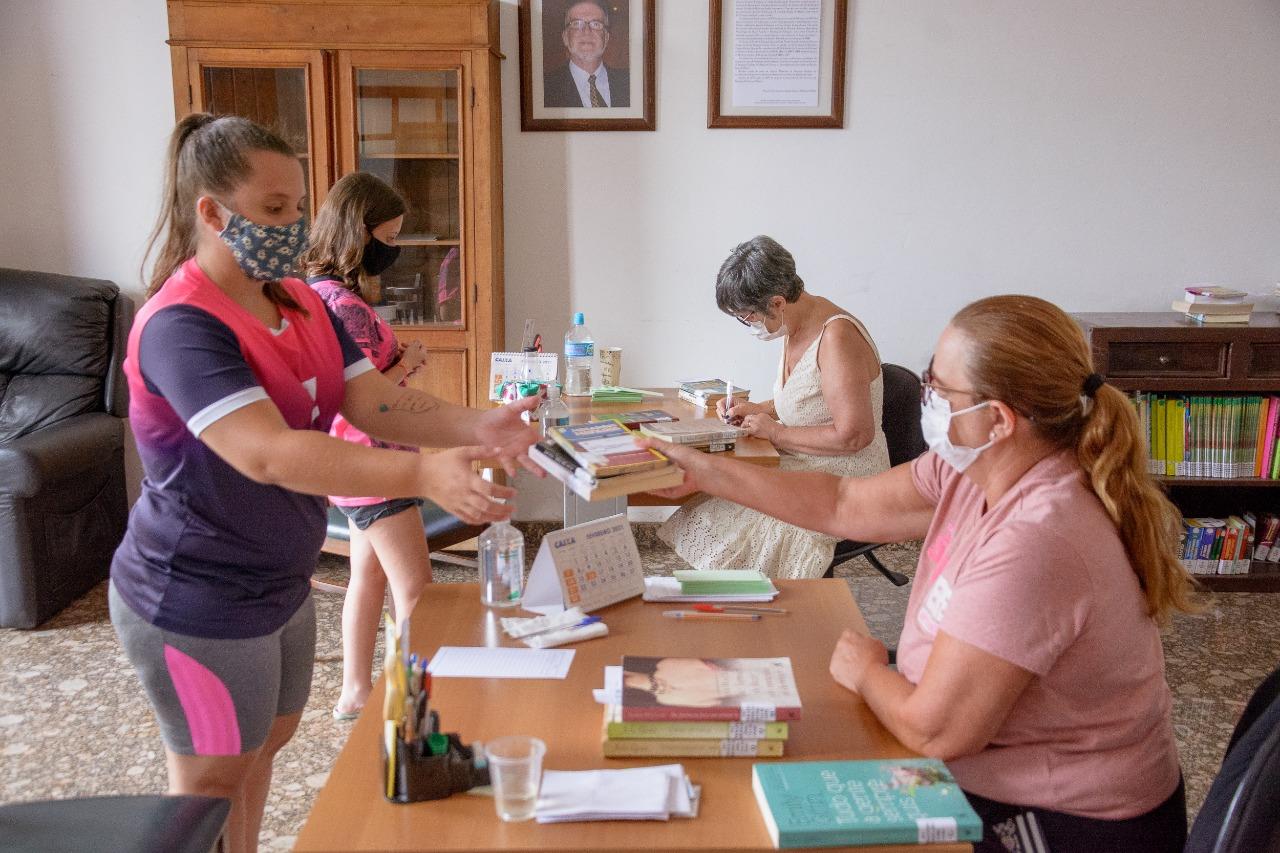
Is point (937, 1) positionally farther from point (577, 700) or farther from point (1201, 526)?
point (577, 700)

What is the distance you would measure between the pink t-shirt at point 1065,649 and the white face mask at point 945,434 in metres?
0.09

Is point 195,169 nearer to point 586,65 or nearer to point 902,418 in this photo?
point 902,418

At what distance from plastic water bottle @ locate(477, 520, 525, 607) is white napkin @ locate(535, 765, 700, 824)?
1.89 ft

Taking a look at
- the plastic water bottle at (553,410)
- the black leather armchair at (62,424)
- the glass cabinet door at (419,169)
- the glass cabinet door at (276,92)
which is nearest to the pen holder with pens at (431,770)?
the plastic water bottle at (553,410)

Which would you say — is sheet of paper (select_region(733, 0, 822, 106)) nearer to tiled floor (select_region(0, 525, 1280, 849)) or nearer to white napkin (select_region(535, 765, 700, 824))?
tiled floor (select_region(0, 525, 1280, 849))

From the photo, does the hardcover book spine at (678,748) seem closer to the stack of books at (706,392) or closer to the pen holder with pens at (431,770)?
the pen holder with pens at (431,770)

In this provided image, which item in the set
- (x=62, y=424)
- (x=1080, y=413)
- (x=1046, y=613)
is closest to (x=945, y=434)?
(x=1080, y=413)

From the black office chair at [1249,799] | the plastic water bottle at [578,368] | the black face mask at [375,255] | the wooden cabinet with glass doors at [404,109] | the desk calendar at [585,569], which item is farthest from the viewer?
the wooden cabinet with glass doors at [404,109]

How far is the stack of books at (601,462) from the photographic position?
177cm

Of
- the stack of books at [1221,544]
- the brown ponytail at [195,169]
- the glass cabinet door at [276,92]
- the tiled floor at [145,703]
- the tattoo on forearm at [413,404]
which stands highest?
the glass cabinet door at [276,92]

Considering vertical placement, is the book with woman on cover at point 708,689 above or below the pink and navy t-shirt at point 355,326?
below

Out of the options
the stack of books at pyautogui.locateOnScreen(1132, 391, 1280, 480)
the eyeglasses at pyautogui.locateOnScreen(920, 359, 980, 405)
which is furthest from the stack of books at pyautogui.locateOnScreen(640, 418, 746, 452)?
the stack of books at pyautogui.locateOnScreen(1132, 391, 1280, 480)

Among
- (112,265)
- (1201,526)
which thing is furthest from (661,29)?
(1201,526)

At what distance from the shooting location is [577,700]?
158 cm
